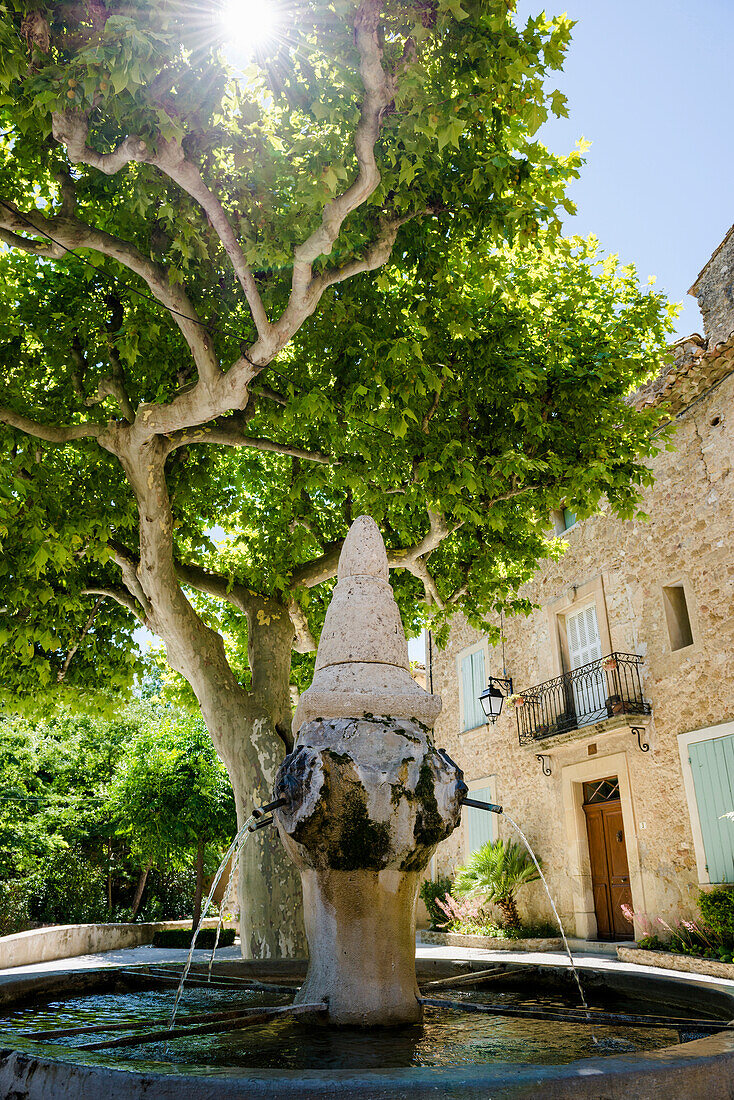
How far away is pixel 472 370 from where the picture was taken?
8.22 m

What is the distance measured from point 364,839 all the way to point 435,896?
1614cm

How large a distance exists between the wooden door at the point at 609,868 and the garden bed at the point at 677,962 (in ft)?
7.33

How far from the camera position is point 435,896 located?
18.1 meters

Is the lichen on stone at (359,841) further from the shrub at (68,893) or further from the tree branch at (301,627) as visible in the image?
the shrub at (68,893)

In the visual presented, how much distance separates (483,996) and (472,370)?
19.3 feet

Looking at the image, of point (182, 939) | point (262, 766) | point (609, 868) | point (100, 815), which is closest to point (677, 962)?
point (609, 868)

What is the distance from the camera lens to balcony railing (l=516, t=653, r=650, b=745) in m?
13.3

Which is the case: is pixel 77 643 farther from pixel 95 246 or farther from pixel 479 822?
pixel 479 822

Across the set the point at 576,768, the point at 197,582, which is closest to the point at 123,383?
the point at 197,582

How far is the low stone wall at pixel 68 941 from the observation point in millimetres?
11934

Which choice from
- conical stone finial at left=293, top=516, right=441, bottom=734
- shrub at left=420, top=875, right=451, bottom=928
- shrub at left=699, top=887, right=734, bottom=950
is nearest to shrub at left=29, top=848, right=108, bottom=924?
shrub at left=420, top=875, right=451, bottom=928

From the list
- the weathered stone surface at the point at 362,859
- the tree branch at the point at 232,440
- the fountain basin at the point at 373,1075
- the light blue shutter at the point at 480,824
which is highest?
the tree branch at the point at 232,440


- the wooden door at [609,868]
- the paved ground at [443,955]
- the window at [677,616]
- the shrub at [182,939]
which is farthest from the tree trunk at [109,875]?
the window at [677,616]

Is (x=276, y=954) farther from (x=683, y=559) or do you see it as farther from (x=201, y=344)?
(x=683, y=559)
